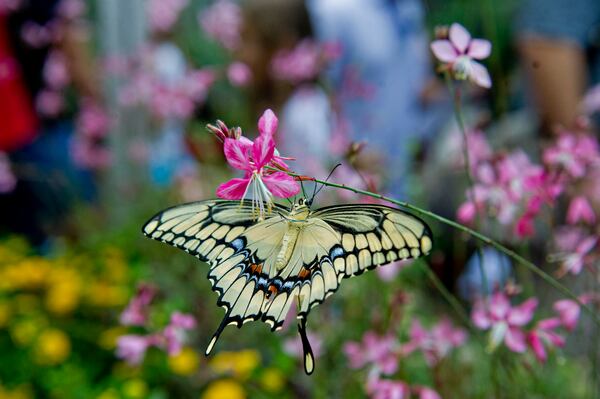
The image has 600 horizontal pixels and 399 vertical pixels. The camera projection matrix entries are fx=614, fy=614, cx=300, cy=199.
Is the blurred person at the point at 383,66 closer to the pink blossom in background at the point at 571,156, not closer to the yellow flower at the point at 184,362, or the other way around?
the yellow flower at the point at 184,362

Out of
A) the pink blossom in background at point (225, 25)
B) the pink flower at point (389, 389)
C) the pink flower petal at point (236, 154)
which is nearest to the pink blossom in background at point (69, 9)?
the pink blossom in background at point (225, 25)

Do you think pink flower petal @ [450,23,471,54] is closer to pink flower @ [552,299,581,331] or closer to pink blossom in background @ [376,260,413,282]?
pink flower @ [552,299,581,331]

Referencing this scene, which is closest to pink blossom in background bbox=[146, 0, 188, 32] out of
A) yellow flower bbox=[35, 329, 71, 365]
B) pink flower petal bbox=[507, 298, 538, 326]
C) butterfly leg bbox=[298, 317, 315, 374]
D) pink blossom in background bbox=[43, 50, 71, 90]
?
pink blossom in background bbox=[43, 50, 71, 90]

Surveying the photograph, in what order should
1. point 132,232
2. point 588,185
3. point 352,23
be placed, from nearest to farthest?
point 588,185, point 352,23, point 132,232

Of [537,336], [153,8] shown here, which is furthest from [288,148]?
[537,336]

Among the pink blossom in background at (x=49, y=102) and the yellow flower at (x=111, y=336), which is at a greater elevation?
the pink blossom in background at (x=49, y=102)

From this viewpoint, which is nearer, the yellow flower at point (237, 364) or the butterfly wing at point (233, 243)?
the butterfly wing at point (233, 243)

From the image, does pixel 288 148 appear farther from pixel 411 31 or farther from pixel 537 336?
pixel 537 336
